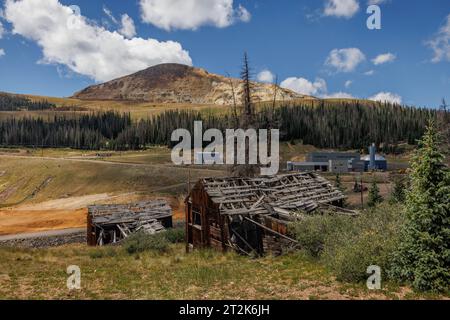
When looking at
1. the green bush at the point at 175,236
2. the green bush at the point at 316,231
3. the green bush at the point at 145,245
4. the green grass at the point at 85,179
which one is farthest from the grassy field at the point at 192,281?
the green grass at the point at 85,179

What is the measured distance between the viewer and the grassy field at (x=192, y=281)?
11.3 meters

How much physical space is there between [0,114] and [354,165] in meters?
175

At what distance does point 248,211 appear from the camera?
66.0ft

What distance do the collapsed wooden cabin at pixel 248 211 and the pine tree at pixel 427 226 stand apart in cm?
729

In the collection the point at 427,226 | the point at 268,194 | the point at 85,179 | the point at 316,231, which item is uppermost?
the point at 427,226

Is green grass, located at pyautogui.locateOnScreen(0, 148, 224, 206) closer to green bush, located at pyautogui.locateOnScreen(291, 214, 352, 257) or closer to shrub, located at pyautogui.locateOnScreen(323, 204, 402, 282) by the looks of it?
green bush, located at pyautogui.locateOnScreen(291, 214, 352, 257)

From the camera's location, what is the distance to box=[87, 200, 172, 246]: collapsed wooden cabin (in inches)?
1304

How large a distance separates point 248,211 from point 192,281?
7.36 meters

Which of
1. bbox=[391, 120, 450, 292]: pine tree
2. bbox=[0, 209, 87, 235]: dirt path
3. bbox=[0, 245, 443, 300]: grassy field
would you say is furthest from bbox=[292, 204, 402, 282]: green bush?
bbox=[0, 209, 87, 235]: dirt path

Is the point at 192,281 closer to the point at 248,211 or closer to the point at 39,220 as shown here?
the point at 248,211

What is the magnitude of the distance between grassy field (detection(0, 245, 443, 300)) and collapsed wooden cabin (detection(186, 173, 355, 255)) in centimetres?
164

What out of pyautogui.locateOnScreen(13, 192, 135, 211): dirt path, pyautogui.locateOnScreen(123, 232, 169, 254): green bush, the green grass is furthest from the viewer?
the green grass

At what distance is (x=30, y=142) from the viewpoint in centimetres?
13288

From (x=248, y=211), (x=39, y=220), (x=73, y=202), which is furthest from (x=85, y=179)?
(x=248, y=211)
